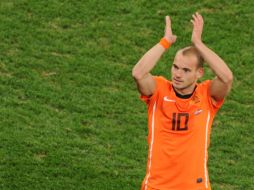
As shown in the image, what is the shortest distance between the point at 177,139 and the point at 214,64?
2.94ft

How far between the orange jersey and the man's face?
221 millimetres

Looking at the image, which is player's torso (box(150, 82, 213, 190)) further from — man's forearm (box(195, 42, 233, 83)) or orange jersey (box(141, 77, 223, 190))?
man's forearm (box(195, 42, 233, 83))

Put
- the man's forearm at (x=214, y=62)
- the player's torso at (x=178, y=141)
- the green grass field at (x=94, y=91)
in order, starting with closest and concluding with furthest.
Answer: the man's forearm at (x=214, y=62), the player's torso at (x=178, y=141), the green grass field at (x=94, y=91)

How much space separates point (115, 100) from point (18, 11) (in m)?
3.43

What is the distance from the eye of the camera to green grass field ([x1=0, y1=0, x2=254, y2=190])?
11.9 metres

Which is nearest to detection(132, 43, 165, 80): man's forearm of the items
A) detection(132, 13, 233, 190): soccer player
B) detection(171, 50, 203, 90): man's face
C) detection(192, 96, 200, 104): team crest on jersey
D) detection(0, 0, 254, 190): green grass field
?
detection(132, 13, 233, 190): soccer player

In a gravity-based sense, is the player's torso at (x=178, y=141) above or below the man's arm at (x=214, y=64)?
below

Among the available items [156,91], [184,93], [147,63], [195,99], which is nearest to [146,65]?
[147,63]

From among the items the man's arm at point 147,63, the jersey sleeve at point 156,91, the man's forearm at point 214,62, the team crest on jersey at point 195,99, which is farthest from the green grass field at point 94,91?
the man's forearm at point 214,62

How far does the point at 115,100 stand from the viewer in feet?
45.6

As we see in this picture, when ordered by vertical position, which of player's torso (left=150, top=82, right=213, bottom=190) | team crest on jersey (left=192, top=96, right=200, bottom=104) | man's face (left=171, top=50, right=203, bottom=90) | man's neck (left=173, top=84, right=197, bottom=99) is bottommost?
player's torso (left=150, top=82, right=213, bottom=190)

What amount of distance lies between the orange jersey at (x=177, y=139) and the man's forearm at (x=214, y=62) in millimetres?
323

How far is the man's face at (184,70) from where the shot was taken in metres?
8.62

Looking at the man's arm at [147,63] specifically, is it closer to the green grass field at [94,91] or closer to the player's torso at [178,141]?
the player's torso at [178,141]
